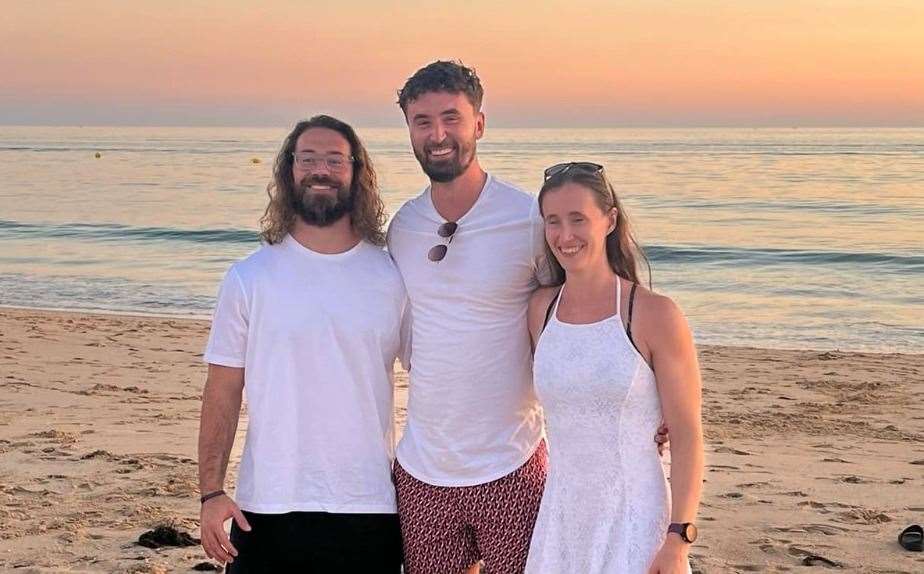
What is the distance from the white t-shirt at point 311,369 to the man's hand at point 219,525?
7 centimetres

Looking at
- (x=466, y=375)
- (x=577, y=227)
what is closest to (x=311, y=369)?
(x=466, y=375)

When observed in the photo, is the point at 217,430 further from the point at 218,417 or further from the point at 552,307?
the point at 552,307

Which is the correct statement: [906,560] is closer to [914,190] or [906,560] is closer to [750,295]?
[750,295]

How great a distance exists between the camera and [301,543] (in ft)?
11.8

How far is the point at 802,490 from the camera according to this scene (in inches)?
298

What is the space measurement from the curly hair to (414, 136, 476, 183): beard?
17 cm

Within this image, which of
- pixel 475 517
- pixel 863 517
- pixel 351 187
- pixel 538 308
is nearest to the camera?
pixel 538 308

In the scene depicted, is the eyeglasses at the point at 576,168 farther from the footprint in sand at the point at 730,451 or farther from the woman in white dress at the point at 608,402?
the footprint in sand at the point at 730,451

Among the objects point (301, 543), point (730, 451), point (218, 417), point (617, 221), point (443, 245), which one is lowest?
point (730, 451)

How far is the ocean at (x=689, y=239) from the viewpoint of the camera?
1750 centimetres

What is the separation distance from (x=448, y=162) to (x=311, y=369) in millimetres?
832

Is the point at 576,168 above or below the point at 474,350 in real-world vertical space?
above

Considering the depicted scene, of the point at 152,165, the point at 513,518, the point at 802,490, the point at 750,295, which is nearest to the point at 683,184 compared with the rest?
the point at 750,295

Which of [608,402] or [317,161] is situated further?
[317,161]
